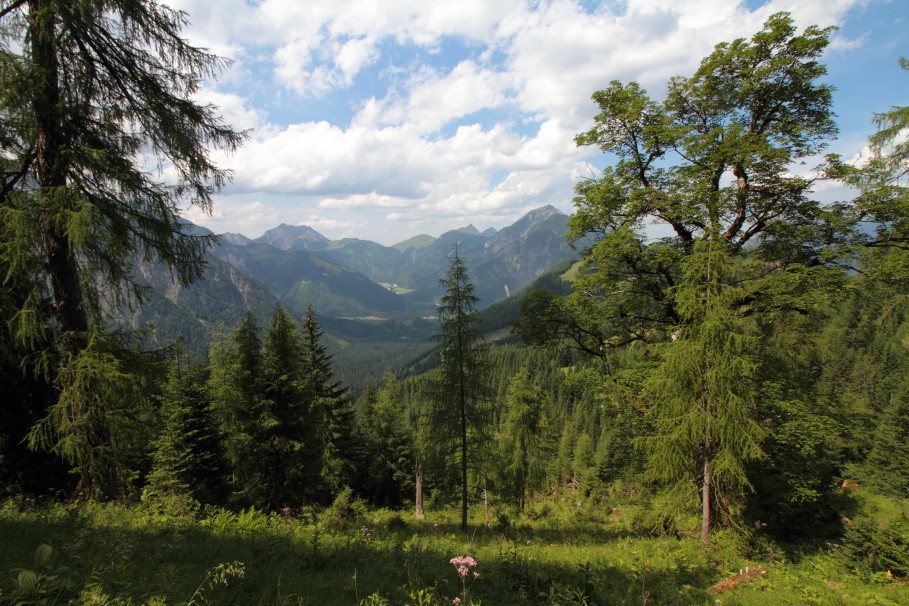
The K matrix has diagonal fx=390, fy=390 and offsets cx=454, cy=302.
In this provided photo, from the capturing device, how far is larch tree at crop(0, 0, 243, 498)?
551cm

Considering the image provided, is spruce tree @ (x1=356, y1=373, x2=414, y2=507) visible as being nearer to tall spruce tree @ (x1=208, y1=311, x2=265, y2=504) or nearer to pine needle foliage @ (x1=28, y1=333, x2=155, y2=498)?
tall spruce tree @ (x1=208, y1=311, x2=265, y2=504)

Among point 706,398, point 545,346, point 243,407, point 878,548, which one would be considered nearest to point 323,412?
point 243,407

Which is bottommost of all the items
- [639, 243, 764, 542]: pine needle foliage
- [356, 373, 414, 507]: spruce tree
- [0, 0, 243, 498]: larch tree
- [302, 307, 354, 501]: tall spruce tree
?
[356, 373, 414, 507]: spruce tree

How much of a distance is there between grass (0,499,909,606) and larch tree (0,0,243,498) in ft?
6.19

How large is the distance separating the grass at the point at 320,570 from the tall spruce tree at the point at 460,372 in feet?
21.7

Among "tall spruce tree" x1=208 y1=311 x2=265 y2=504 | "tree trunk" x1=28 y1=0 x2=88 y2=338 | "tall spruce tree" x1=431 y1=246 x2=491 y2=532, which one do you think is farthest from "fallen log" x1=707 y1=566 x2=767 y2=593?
"tall spruce tree" x1=208 y1=311 x2=265 y2=504

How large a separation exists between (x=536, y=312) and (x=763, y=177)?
6031 mm

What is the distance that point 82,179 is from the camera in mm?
5961

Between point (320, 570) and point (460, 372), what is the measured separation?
10.1m

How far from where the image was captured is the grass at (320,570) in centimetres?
359

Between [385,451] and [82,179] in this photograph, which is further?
[385,451]

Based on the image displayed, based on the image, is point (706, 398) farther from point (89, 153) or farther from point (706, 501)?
point (89, 153)

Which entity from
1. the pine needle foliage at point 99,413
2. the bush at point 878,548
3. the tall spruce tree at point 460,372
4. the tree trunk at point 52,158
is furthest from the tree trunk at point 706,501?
Result: the tree trunk at point 52,158

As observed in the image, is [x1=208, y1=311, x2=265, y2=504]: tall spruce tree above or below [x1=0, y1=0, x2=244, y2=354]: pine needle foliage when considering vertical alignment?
below
